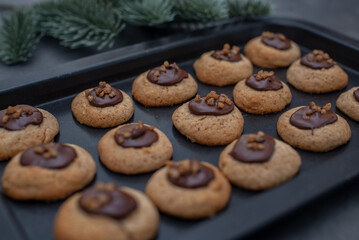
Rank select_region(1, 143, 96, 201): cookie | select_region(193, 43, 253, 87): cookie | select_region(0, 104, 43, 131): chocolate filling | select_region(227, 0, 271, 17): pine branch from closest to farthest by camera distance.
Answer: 1. select_region(1, 143, 96, 201): cookie
2. select_region(0, 104, 43, 131): chocolate filling
3. select_region(193, 43, 253, 87): cookie
4. select_region(227, 0, 271, 17): pine branch

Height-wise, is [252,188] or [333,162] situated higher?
Answer: [333,162]

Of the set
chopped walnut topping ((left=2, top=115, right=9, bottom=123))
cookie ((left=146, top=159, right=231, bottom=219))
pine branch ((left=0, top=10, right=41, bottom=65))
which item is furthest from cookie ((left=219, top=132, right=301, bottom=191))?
pine branch ((left=0, top=10, right=41, bottom=65))

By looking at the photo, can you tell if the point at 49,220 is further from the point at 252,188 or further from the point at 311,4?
the point at 311,4

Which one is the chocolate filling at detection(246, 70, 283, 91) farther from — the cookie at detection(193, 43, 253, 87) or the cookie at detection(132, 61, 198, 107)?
the cookie at detection(132, 61, 198, 107)

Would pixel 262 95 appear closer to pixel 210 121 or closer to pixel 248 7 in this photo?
pixel 210 121

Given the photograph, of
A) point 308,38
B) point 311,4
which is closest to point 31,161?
point 308,38

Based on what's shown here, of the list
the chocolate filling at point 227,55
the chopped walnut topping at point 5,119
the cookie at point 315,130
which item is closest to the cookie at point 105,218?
the chopped walnut topping at point 5,119
